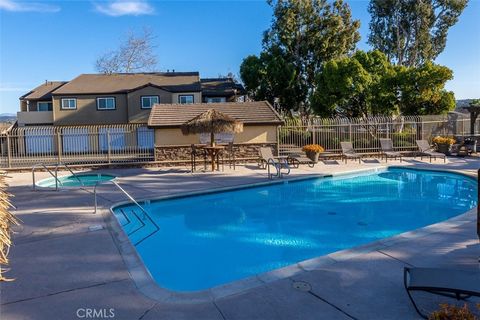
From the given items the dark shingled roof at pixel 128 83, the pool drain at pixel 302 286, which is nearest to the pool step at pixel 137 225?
the pool drain at pixel 302 286

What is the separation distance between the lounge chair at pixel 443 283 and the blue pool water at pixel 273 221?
2825 millimetres

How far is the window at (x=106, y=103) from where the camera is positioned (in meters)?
30.0

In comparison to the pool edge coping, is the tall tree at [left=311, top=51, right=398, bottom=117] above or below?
above

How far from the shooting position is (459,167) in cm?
1536

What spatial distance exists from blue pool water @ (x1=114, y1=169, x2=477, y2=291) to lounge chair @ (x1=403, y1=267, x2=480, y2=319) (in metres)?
2.82

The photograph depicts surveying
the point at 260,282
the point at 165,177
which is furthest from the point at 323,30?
the point at 260,282

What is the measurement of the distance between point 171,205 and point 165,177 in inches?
157

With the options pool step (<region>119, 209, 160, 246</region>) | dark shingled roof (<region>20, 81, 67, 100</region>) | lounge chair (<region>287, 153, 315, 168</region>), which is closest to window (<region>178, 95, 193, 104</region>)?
dark shingled roof (<region>20, 81, 67, 100</region>)

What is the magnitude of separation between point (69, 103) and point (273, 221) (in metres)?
25.7

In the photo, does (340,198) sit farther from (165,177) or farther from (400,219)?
(165,177)

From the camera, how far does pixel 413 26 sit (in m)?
33.3

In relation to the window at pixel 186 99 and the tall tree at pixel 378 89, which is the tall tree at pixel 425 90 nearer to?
the tall tree at pixel 378 89

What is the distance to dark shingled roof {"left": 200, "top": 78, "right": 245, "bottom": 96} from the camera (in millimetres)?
31998

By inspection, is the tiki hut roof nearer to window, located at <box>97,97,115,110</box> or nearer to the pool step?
the pool step
